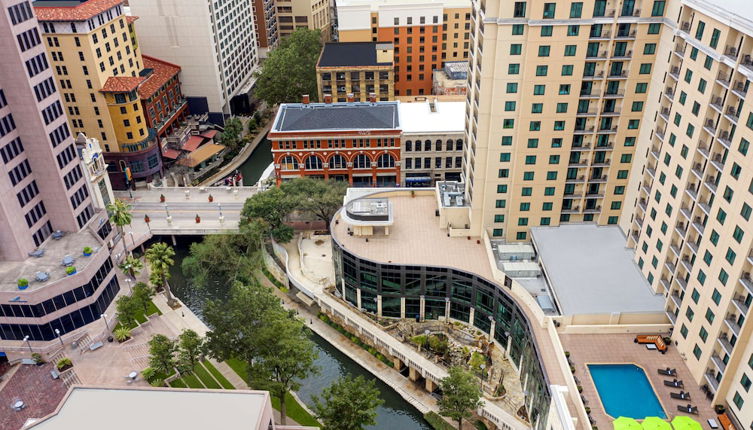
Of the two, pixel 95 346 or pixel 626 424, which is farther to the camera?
pixel 95 346

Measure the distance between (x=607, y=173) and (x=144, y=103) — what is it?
96.6m

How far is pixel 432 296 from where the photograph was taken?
84625mm

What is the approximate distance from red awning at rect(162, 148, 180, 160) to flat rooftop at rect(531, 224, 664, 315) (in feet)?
284

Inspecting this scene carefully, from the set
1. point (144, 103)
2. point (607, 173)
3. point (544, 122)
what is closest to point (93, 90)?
point (144, 103)

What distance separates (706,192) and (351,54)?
9873 cm

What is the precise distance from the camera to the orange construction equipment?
6612 centimetres

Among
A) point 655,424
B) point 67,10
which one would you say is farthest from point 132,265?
point 655,424

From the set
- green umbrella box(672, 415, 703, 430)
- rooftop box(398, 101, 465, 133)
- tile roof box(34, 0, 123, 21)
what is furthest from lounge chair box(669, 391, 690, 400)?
tile roof box(34, 0, 123, 21)

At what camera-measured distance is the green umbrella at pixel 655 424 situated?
55.7 m

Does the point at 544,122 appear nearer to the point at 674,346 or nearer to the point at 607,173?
the point at 607,173

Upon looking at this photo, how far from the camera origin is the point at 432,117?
398 ft

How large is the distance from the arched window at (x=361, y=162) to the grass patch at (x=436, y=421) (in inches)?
2287

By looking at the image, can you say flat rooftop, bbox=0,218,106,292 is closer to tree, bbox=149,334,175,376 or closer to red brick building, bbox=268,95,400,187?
tree, bbox=149,334,175,376

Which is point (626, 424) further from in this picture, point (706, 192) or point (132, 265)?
point (132, 265)
